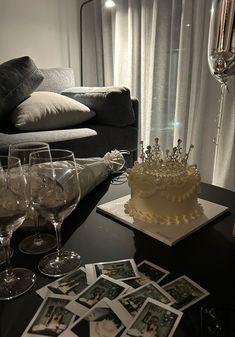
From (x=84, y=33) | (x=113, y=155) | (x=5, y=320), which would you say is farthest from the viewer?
(x=84, y=33)

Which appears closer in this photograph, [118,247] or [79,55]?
[118,247]

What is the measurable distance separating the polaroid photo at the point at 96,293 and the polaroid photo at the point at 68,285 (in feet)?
0.05

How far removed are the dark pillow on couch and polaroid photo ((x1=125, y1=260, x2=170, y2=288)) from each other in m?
1.56

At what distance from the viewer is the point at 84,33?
301 cm

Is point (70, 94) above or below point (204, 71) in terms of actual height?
below

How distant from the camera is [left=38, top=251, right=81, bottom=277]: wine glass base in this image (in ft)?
1.84

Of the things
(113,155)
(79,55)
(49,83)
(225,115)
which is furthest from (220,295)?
(79,55)

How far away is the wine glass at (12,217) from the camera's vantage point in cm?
51

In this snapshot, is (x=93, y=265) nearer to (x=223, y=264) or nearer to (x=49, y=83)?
(x=223, y=264)

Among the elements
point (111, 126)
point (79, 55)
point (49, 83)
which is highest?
point (79, 55)

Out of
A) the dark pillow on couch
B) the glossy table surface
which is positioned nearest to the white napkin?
the glossy table surface

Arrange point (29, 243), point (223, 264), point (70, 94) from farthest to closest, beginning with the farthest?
point (70, 94)
point (29, 243)
point (223, 264)

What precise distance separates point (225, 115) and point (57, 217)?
1791 mm

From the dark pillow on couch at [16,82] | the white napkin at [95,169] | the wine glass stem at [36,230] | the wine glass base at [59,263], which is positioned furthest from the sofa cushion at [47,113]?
the wine glass base at [59,263]
